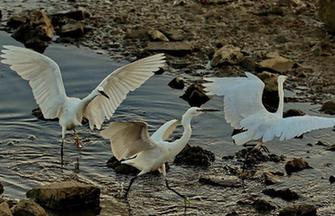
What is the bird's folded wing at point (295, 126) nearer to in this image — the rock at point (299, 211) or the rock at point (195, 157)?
the rock at point (299, 211)

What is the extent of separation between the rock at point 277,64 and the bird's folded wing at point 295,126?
5.12 m

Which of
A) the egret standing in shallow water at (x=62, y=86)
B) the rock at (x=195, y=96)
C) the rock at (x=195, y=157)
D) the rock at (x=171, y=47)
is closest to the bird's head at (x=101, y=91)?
the egret standing in shallow water at (x=62, y=86)

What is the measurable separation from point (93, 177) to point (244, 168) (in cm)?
207

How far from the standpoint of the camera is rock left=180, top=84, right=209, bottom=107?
16156 mm

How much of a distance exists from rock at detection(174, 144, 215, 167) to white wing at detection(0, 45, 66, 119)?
1.90 meters

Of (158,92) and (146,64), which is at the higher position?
(146,64)

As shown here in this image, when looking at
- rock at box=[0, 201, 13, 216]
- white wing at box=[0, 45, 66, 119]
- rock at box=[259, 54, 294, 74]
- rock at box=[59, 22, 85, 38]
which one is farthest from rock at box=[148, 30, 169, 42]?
rock at box=[0, 201, 13, 216]

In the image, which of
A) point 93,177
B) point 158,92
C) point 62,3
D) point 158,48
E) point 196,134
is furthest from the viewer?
point 62,3

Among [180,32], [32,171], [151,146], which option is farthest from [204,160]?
[180,32]

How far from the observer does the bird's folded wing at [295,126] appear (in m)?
11.4

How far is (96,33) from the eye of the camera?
1998 cm

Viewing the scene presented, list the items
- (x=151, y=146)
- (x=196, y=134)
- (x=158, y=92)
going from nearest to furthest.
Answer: (x=151, y=146) < (x=196, y=134) < (x=158, y=92)

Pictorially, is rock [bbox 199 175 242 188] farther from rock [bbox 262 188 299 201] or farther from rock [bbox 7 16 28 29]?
rock [bbox 7 16 28 29]

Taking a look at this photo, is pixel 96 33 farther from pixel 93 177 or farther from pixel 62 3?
pixel 93 177
